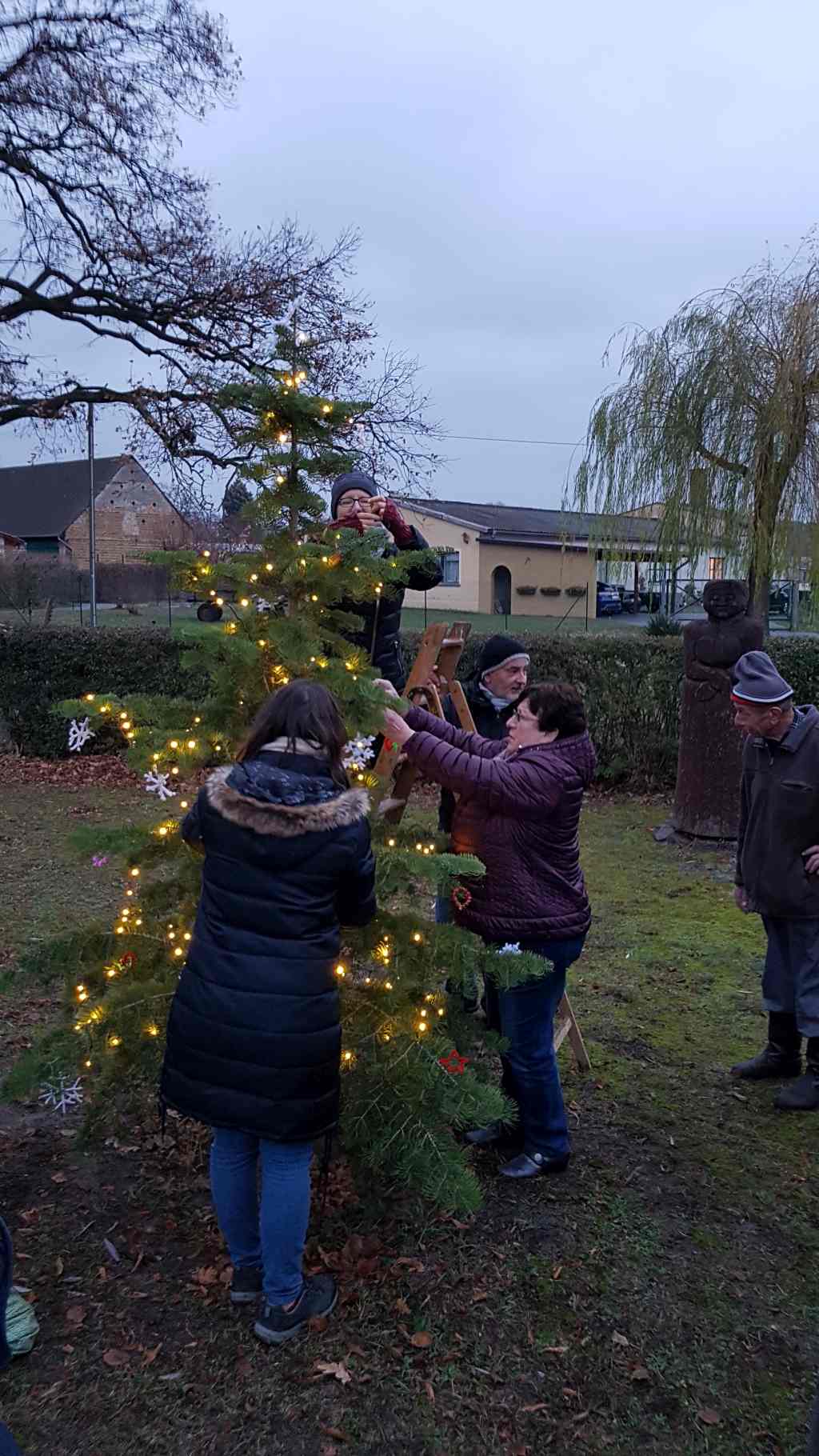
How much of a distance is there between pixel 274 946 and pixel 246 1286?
3.90 feet

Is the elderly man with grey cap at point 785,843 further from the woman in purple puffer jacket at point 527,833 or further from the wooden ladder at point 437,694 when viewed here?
the woman in purple puffer jacket at point 527,833

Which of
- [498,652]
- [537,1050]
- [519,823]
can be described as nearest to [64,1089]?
[537,1050]

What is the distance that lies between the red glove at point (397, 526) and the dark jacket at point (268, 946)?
1.53 meters

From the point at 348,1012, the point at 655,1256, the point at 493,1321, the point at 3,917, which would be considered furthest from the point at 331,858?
the point at 3,917

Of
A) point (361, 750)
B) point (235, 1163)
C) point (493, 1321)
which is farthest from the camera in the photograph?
point (361, 750)

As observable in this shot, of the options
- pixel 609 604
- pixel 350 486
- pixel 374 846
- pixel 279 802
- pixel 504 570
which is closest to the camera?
pixel 279 802

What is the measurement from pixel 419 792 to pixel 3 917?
5599 mm

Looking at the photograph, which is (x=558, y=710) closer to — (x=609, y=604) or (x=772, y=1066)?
(x=772, y=1066)

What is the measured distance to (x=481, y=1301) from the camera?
10.2ft

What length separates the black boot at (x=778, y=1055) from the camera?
181 inches

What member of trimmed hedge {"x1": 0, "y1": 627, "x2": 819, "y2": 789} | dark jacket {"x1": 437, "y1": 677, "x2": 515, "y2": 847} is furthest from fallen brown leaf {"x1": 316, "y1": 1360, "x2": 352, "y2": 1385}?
trimmed hedge {"x1": 0, "y1": 627, "x2": 819, "y2": 789}

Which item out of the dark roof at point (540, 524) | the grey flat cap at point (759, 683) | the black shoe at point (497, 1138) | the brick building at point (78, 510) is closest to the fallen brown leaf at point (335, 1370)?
the black shoe at point (497, 1138)

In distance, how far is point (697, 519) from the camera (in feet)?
52.6

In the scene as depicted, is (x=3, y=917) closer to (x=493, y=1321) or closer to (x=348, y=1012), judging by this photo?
(x=348, y=1012)
